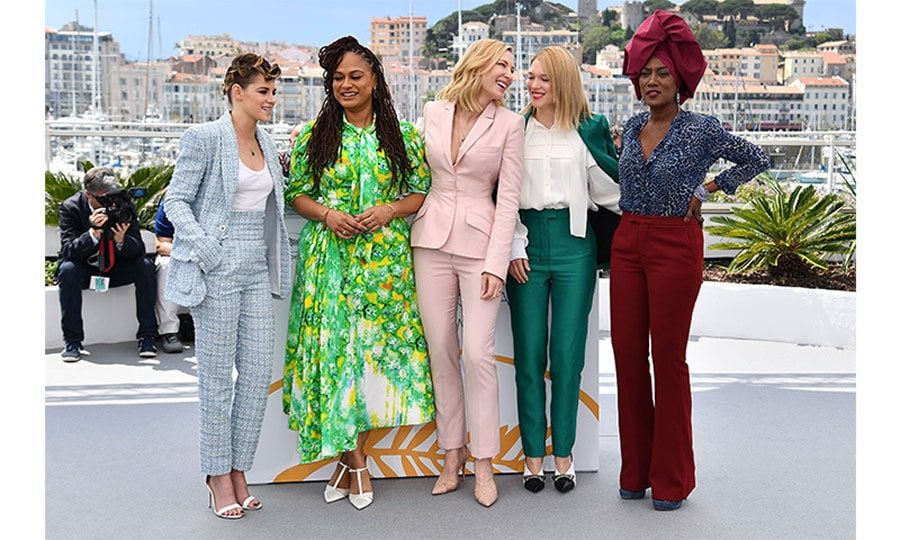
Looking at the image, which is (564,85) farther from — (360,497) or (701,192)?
(360,497)

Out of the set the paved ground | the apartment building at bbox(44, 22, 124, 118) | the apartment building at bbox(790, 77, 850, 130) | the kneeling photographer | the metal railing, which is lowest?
the paved ground

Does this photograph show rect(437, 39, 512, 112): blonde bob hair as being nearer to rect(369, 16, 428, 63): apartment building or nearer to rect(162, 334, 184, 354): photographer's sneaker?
rect(162, 334, 184, 354): photographer's sneaker

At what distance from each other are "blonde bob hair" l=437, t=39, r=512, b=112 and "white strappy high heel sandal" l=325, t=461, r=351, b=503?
1.34 metres

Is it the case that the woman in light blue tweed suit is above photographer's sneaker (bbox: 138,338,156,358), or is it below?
above

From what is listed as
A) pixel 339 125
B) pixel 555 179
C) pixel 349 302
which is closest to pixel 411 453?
pixel 349 302

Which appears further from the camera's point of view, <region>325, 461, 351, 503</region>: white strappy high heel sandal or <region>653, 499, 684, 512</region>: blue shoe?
<region>325, 461, 351, 503</region>: white strappy high heel sandal

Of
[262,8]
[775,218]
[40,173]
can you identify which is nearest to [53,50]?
[262,8]

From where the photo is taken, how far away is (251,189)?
356 cm

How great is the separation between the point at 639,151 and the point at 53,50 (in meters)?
27.9

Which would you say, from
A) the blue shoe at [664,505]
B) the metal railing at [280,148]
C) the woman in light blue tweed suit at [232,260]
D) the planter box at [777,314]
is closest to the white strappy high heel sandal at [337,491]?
the woman in light blue tweed suit at [232,260]

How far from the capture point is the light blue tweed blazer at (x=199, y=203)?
346 cm

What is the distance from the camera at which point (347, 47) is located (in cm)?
362

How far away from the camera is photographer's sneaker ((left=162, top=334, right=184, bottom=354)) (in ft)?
21.4

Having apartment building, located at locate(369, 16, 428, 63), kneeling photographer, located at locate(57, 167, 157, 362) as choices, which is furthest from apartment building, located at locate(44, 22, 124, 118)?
kneeling photographer, located at locate(57, 167, 157, 362)
